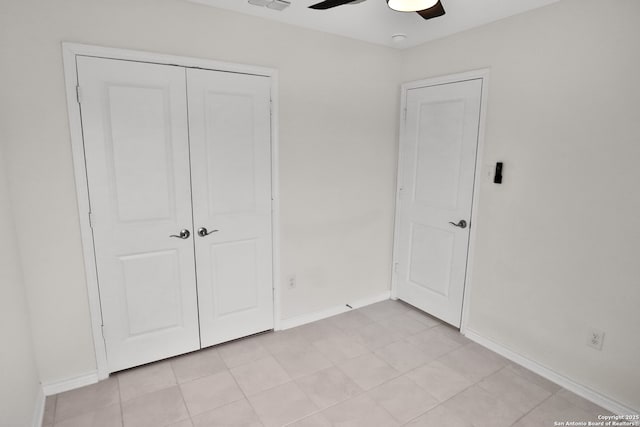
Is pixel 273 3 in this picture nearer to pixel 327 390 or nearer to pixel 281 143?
pixel 281 143

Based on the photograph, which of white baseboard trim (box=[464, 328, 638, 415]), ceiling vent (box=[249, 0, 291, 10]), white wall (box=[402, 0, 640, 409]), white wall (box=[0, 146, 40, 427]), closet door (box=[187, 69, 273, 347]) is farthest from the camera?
closet door (box=[187, 69, 273, 347])

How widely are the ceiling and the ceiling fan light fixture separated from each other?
0.62m

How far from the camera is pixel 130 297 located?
2.41 meters

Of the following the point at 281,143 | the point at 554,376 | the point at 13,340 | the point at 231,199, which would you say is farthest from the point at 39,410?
the point at 554,376

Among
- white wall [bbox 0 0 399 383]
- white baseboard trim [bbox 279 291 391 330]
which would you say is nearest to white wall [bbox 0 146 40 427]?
white wall [bbox 0 0 399 383]

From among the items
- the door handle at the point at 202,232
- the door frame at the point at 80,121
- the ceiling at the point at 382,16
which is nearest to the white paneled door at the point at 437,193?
the ceiling at the point at 382,16

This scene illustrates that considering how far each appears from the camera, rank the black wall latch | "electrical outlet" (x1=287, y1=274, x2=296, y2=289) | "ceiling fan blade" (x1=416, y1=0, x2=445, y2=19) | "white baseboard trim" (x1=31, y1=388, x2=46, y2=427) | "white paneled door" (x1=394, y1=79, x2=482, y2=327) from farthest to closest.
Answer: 1. "electrical outlet" (x1=287, y1=274, x2=296, y2=289)
2. "white paneled door" (x1=394, y1=79, x2=482, y2=327)
3. the black wall latch
4. "white baseboard trim" (x1=31, y1=388, x2=46, y2=427)
5. "ceiling fan blade" (x1=416, y1=0, x2=445, y2=19)

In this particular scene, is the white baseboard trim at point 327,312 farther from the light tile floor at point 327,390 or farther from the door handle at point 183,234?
the door handle at point 183,234

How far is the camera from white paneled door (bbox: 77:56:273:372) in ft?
7.24

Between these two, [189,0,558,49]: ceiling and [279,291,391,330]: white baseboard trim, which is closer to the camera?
[189,0,558,49]: ceiling

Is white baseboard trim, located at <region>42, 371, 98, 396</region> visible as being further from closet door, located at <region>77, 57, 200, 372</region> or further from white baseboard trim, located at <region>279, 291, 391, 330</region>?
white baseboard trim, located at <region>279, 291, 391, 330</region>

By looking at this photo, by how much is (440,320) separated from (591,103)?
6.74 feet

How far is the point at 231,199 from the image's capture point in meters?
2.65

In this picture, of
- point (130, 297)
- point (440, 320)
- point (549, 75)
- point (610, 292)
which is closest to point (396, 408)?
point (440, 320)
